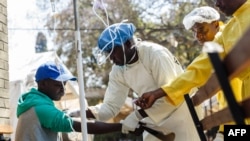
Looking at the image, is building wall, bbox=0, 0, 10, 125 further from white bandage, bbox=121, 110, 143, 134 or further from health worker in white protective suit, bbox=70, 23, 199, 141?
white bandage, bbox=121, 110, 143, 134

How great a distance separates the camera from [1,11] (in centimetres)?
423

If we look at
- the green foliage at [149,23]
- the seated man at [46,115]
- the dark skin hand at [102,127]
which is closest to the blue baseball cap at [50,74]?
the seated man at [46,115]

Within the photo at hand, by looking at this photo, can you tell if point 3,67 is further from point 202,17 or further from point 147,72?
point 202,17

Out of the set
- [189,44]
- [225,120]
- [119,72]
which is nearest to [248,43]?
[225,120]

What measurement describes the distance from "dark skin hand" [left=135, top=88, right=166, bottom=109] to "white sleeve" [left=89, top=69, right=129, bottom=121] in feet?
3.00

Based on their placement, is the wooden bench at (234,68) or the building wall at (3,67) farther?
the building wall at (3,67)

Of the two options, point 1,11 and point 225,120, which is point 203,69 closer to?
point 225,120

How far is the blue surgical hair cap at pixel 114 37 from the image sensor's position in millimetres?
3025

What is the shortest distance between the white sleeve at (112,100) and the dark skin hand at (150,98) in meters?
0.91

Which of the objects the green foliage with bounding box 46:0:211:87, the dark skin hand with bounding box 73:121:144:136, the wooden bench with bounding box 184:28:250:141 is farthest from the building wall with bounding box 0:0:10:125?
the green foliage with bounding box 46:0:211:87

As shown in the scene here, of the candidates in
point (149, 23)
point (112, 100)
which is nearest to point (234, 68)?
point (112, 100)

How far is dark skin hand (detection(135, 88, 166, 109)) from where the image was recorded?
7.88ft

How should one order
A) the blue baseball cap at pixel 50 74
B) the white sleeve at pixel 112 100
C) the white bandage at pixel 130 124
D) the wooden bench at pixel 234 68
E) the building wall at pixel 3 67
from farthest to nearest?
the building wall at pixel 3 67, the white sleeve at pixel 112 100, the blue baseball cap at pixel 50 74, the white bandage at pixel 130 124, the wooden bench at pixel 234 68

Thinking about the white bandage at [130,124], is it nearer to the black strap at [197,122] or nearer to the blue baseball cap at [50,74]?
the blue baseball cap at [50,74]
